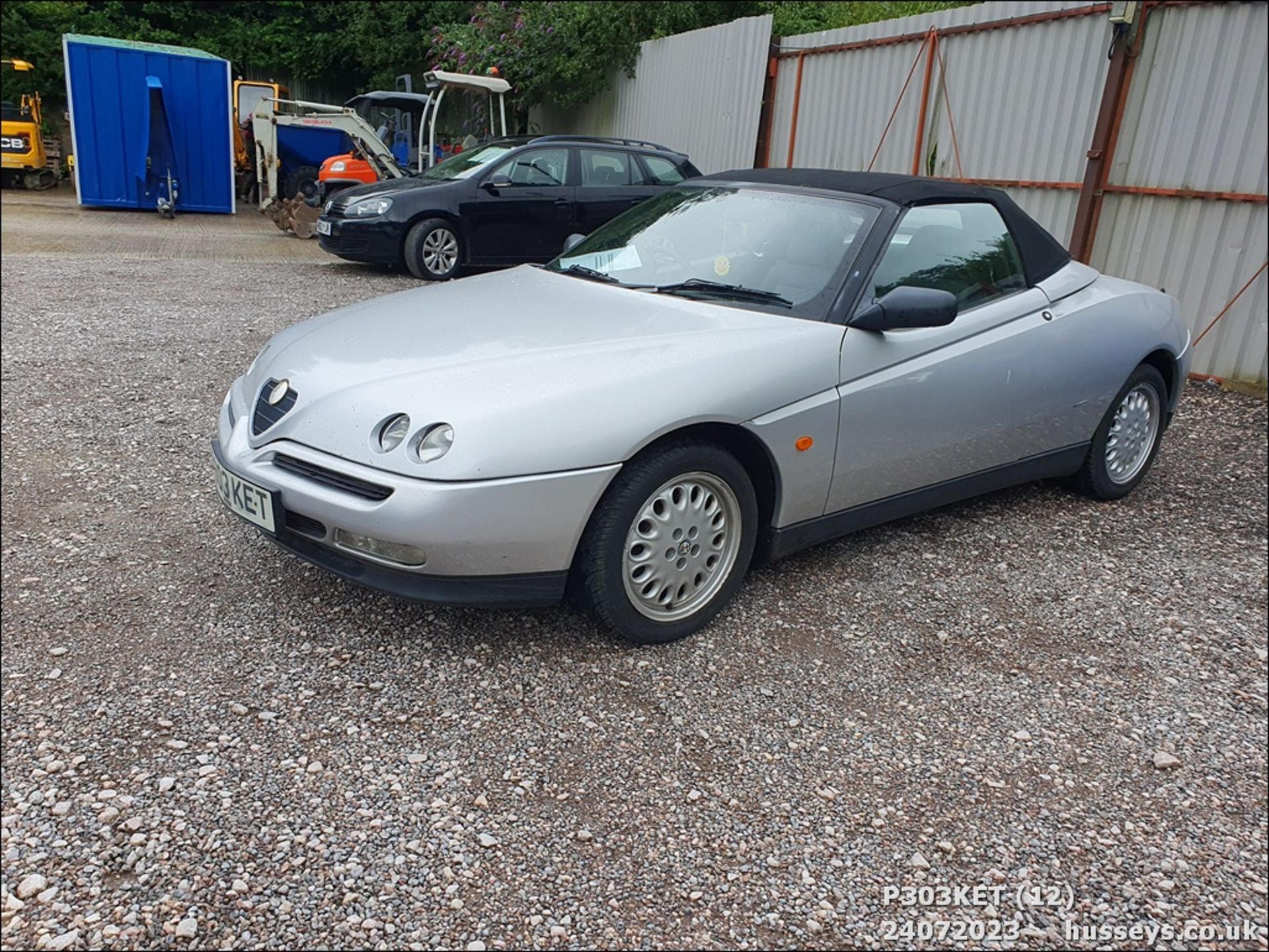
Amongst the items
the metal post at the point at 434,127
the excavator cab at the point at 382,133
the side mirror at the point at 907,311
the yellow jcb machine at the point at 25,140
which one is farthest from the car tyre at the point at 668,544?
the yellow jcb machine at the point at 25,140

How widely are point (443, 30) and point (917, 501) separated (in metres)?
17.2

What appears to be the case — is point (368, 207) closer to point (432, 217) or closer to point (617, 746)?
point (432, 217)

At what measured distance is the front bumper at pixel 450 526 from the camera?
2717 mm

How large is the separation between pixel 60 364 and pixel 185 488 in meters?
Answer: 2.56

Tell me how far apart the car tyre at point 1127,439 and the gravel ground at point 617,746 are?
0.38m

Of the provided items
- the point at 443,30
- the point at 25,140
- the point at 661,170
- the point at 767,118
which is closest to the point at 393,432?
the point at 661,170

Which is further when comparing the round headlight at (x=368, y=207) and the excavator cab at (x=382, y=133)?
the excavator cab at (x=382, y=133)

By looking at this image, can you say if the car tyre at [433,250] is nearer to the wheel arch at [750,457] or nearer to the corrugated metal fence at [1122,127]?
the corrugated metal fence at [1122,127]

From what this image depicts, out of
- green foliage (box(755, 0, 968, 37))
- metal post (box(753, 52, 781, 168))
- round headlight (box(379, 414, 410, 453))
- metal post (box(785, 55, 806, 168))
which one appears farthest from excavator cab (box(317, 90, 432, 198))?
round headlight (box(379, 414, 410, 453))

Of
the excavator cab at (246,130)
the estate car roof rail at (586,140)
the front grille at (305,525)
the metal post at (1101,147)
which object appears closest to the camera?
the front grille at (305,525)

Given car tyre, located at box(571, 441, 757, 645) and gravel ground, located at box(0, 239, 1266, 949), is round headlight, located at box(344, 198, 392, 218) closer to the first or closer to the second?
gravel ground, located at box(0, 239, 1266, 949)

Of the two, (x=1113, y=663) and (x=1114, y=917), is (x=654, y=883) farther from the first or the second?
(x=1113, y=663)

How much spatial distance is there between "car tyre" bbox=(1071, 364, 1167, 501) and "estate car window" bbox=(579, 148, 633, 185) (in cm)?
718

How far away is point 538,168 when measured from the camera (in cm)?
1055
